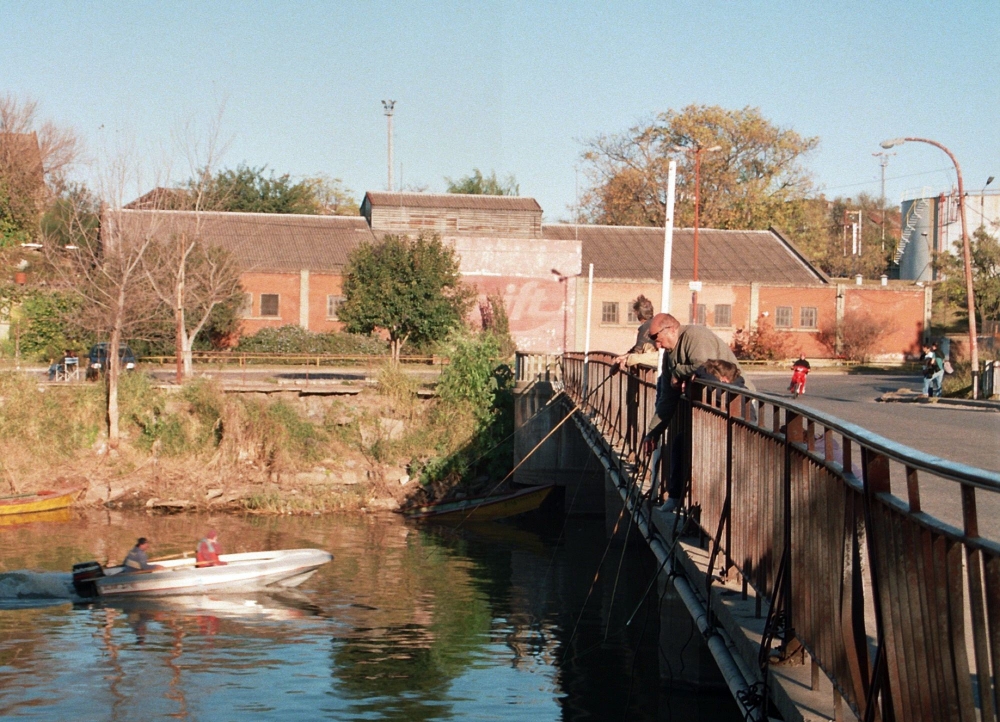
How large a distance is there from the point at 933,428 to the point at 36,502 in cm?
2406

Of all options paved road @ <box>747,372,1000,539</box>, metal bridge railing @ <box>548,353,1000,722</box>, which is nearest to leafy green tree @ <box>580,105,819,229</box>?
paved road @ <box>747,372,1000,539</box>

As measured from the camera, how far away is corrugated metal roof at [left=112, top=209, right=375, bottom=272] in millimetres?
52500

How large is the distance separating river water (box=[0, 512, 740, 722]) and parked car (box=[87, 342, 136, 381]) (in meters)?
9.17

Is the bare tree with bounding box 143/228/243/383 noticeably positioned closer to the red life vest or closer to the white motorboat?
the red life vest

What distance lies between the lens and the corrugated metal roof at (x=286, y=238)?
52500mm

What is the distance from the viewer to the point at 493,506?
31.8 metres

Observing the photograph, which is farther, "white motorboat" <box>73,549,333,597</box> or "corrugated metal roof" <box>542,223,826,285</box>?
"corrugated metal roof" <box>542,223,826,285</box>

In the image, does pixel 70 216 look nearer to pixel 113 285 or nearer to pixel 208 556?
pixel 113 285

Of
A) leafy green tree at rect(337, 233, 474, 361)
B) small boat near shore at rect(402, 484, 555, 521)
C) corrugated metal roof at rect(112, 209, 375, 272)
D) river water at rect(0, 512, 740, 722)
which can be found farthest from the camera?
corrugated metal roof at rect(112, 209, 375, 272)

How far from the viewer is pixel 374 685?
1623 cm

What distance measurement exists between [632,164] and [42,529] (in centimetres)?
5069

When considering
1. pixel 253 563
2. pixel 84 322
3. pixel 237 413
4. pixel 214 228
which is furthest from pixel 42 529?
pixel 214 228

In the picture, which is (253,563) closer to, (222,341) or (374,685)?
(374,685)

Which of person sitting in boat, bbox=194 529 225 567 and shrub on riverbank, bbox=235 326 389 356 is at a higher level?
shrub on riverbank, bbox=235 326 389 356
